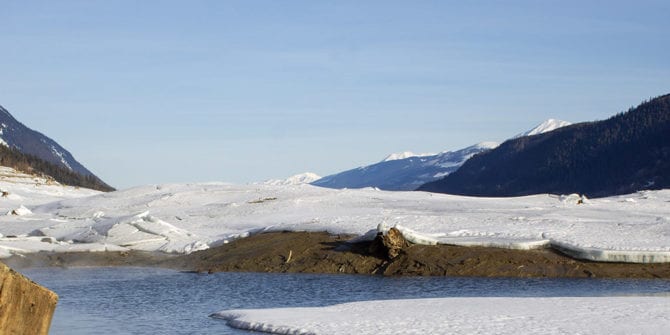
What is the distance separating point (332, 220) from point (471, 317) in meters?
26.0

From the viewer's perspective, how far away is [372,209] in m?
56.5

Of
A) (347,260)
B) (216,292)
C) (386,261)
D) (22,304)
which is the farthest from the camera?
(347,260)

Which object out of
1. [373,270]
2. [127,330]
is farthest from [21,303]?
[373,270]

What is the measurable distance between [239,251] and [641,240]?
20.8 metres

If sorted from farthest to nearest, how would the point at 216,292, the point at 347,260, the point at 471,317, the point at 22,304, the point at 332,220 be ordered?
the point at 332,220 < the point at 347,260 < the point at 216,292 < the point at 471,317 < the point at 22,304

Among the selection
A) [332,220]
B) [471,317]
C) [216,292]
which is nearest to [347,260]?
[332,220]

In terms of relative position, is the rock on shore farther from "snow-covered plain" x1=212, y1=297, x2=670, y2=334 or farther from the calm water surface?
the calm water surface

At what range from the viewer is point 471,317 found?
26156 mm

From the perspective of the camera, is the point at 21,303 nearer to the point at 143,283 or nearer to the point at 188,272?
the point at 143,283

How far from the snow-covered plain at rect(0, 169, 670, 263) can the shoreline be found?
2.49 feet

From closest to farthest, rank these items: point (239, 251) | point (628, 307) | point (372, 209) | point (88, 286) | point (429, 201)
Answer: point (628, 307) → point (88, 286) → point (239, 251) → point (372, 209) → point (429, 201)

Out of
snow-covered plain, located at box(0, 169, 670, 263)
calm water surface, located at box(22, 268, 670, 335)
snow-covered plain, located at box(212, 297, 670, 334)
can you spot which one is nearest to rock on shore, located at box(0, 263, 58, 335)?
snow-covered plain, located at box(212, 297, 670, 334)

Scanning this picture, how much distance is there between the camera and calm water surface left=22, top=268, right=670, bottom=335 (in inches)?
1129

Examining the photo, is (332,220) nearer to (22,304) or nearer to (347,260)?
(347,260)
